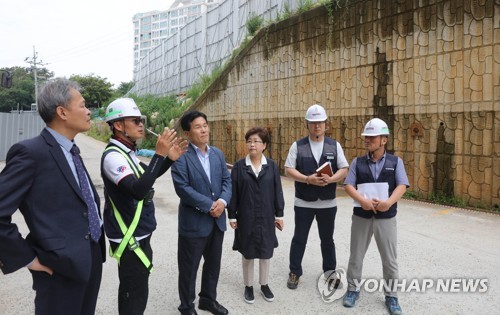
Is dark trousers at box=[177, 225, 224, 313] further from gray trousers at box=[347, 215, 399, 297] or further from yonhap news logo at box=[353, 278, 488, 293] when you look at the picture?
yonhap news logo at box=[353, 278, 488, 293]

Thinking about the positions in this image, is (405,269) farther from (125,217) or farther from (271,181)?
(125,217)

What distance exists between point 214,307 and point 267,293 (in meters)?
0.55

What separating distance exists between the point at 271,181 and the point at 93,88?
2169 inches

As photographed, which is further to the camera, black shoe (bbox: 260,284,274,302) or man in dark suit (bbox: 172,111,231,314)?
black shoe (bbox: 260,284,274,302)

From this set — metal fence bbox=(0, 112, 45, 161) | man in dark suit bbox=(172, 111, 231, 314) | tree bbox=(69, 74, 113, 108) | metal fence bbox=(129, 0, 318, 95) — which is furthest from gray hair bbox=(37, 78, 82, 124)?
tree bbox=(69, 74, 113, 108)

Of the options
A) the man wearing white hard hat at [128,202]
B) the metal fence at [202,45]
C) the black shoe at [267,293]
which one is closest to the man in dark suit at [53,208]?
the man wearing white hard hat at [128,202]

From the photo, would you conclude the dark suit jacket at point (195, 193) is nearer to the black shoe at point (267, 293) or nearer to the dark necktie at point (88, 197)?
the black shoe at point (267, 293)

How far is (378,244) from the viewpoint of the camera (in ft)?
10.9

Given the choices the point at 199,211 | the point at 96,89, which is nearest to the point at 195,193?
the point at 199,211

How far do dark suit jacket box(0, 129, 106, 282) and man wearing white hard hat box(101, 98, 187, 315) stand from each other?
425mm

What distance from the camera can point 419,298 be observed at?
347 cm

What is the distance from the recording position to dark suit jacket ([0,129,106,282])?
1.71 m

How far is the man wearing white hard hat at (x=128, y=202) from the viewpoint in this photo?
7.74ft

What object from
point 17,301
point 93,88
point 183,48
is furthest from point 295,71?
point 93,88
